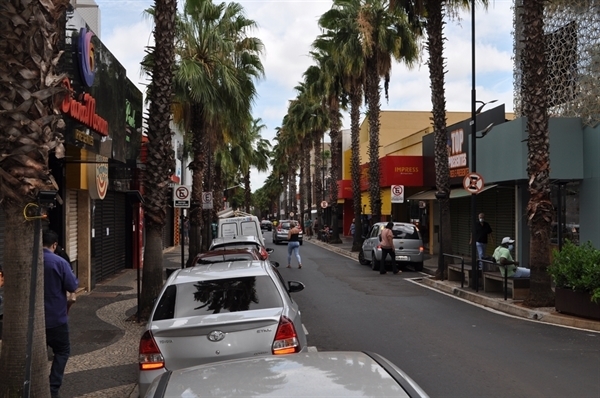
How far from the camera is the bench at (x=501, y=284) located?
15070 mm

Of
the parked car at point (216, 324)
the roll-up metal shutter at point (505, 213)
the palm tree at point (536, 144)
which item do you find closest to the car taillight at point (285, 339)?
the parked car at point (216, 324)

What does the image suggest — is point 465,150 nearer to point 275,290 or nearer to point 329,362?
point 275,290

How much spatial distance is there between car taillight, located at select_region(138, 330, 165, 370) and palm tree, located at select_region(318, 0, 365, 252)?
86.0ft

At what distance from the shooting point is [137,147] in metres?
18.7

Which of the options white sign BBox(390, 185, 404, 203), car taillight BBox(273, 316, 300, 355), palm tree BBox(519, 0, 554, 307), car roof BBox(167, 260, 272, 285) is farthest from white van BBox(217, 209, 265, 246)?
car taillight BBox(273, 316, 300, 355)

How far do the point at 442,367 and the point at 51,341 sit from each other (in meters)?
4.96

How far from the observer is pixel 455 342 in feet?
35.5

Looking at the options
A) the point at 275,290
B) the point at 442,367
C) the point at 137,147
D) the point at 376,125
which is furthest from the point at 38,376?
the point at 376,125

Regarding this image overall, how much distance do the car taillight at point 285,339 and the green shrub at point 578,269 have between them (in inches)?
286

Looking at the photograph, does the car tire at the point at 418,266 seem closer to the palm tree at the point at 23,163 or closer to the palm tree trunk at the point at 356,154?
the palm tree trunk at the point at 356,154

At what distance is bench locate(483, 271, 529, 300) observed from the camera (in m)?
15.1

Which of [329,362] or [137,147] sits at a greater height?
[137,147]

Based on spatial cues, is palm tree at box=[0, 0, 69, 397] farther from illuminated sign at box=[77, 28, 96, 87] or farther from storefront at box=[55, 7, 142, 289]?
illuminated sign at box=[77, 28, 96, 87]

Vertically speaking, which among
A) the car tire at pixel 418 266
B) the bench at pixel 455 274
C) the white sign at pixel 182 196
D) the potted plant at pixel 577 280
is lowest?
the car tire at pixel 418 266
